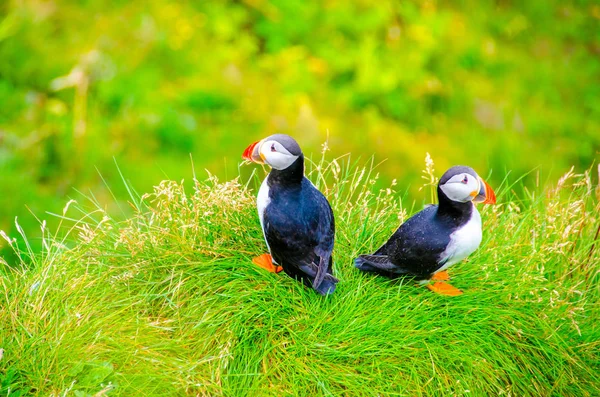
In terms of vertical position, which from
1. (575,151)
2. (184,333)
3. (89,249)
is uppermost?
(89,249)

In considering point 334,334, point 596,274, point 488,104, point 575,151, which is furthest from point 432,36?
point 334,334

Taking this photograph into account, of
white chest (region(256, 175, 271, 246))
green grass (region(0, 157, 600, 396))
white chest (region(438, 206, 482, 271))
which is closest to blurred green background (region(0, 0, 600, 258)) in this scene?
green grass (region(0, 157, 600, 396))

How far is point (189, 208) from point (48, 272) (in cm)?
77

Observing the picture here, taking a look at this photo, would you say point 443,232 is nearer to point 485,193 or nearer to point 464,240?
point 464,240

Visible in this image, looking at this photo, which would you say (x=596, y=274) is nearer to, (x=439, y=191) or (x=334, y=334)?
(x=439, y=191)

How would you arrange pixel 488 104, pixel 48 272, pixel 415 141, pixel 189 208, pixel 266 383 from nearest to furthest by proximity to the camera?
pixel 266 383 → pixel 48 272 → pixel 189 208 → pixel 415 141 → pixel 488 104

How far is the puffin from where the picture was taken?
314 cm

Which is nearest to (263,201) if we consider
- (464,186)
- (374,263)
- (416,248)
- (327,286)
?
(327,286)

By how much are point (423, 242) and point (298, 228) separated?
58 centimetres

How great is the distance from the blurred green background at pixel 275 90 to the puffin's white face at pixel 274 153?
263 cm

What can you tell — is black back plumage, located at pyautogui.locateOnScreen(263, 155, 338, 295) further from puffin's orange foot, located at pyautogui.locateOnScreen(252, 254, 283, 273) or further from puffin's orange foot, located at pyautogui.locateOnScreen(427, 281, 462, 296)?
puffin's orange foot, located at pyautogui.locateOnScreen(427, 281, 462, 296)

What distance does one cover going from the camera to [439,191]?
3.22 metres

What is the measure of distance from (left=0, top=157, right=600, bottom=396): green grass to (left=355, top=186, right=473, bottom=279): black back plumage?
15cm

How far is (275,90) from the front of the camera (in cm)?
659
